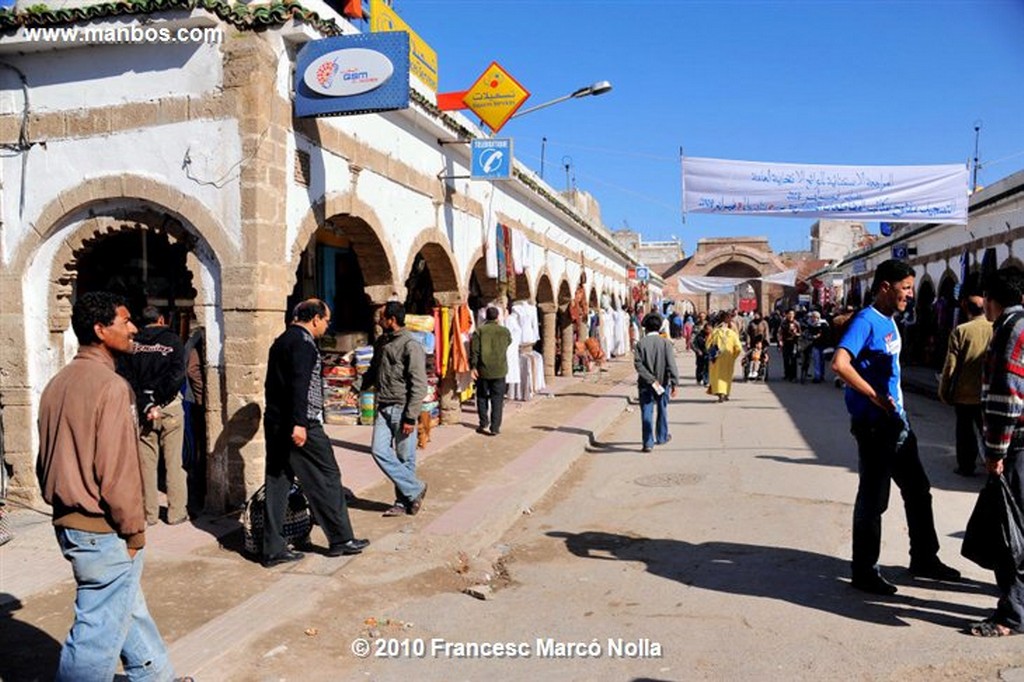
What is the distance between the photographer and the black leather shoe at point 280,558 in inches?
206

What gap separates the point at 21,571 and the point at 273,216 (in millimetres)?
3203

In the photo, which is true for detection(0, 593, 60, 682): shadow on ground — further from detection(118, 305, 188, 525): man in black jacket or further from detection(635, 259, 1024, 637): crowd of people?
detection(635, 259, 1024, 637): crowd of people

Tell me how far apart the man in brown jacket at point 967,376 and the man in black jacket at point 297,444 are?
19.6 feet

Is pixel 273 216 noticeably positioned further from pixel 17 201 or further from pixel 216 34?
pixel 17 201

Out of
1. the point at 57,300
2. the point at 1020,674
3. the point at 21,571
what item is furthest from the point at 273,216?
the point at 1020,674

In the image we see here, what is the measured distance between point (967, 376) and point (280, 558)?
262 inches

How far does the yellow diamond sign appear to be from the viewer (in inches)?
422

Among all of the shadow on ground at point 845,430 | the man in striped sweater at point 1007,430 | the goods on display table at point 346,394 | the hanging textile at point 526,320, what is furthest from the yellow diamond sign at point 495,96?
the man in striped sweater at point 1007,430

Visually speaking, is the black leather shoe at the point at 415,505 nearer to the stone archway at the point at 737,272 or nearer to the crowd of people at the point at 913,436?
the crowd of people at the point at 913,436

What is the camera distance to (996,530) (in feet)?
13.0

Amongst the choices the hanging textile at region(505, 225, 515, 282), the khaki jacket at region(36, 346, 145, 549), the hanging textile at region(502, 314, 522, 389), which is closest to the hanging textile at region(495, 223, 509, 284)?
the hanging textile at region(505, 225, 515, 282)

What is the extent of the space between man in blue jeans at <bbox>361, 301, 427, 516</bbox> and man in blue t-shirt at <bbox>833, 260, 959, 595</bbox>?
11.1 ft

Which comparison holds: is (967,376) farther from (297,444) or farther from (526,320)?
(526,320)

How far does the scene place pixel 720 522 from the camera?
6.38 metres
